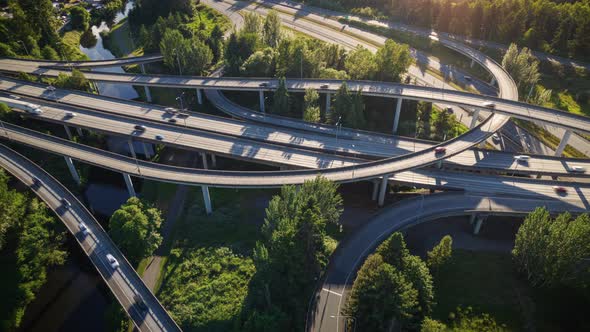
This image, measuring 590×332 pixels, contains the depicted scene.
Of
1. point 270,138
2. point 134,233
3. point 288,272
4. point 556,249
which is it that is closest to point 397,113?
point 270,138

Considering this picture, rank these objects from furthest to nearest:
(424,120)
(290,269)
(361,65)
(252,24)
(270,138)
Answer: (252,24), (361,65), (424,120), (270,138), (290,269)

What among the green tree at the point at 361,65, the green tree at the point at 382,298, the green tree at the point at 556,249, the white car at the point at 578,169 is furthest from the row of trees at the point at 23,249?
the white car at the point at 578,169

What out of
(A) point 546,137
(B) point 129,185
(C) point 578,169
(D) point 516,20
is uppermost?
(D) point 516,20

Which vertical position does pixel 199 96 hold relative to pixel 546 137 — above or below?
above

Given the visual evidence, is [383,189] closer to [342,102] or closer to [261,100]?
[342,102]

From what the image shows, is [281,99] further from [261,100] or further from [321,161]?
[321,161]

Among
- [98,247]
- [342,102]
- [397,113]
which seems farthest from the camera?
[397,113]

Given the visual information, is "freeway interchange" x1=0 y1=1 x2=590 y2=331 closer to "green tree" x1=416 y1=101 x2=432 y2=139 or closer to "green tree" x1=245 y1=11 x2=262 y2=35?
"green tree" x1=416 y1=101 x2=432 y2=139

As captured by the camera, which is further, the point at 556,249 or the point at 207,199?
the point at 207,199
